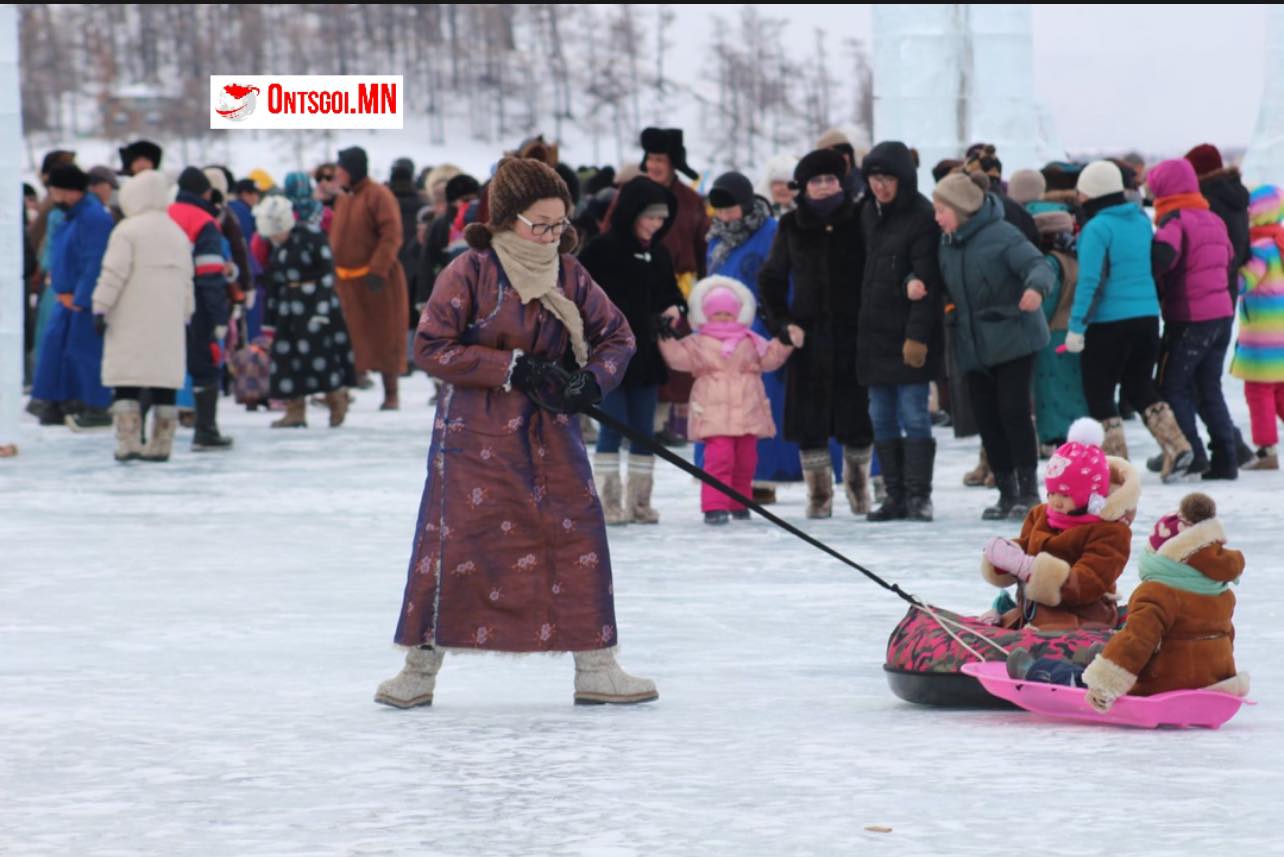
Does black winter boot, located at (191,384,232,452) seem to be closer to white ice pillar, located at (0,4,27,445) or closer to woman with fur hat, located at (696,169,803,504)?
white ice pillar, located at (0,4,27,445)

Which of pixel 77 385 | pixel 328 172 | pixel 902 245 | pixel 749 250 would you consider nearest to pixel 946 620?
pixel 902 245

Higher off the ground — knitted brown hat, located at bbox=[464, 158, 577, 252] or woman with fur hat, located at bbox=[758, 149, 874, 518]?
knitted brown hat, located at bbox=[464, 158, 577, 252]

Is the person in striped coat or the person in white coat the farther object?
the person in white coat

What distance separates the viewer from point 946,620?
246 inches

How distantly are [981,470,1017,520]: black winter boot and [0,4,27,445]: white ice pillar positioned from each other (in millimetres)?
6547

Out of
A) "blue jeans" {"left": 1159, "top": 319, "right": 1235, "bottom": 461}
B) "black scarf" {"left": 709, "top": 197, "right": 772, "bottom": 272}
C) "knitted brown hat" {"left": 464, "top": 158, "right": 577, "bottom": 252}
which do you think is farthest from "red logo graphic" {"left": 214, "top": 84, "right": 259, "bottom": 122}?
"knitted brown hat" {"left": 464, "top": 158, "right": 577, "bottom": 252}

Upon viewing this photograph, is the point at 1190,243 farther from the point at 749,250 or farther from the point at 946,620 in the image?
the point at 946,620

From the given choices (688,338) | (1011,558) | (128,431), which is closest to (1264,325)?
(688,338)

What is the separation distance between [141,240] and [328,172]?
6452mm

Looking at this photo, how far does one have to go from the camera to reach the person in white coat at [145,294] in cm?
1309

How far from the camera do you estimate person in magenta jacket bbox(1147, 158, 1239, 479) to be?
11.9 m

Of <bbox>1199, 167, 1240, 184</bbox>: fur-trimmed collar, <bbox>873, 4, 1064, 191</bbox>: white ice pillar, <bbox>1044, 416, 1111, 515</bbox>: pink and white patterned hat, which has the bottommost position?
<bbox>1044, 416, 1111, 515</bbox>: pink and white patterned hat

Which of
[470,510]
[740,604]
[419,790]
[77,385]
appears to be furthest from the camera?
[77,385]

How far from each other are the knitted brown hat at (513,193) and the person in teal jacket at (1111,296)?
5.53m
